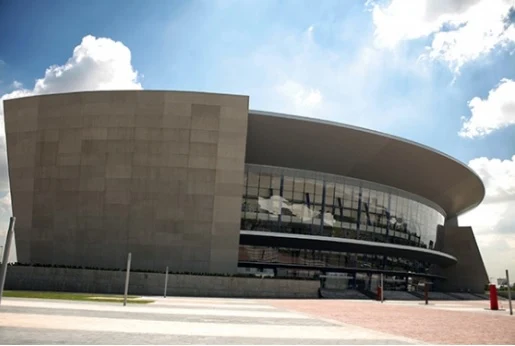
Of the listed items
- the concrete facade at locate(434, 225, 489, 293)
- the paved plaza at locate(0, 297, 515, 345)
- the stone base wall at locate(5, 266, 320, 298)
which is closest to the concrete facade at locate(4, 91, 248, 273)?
the stone base wall at locate(5, 266, 320, 298)

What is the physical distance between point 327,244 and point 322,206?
3945 mm

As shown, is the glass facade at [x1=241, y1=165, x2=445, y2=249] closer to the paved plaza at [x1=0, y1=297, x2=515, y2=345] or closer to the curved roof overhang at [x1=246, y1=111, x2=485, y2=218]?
the curved roof overhang at [x1=246, y1=111, x2=485, y2=218]

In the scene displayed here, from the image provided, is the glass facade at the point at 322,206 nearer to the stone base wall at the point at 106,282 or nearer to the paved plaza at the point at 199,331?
the stone base wall at the point at 106,282

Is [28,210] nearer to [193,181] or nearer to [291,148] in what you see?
[193,181]

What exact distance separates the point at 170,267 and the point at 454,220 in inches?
1973

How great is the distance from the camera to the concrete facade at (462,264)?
61.2m

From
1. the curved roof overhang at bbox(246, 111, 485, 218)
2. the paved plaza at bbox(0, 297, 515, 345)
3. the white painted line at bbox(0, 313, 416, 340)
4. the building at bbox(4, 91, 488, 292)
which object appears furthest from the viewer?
the curved roof overhang at bbox(246, 111, 485, 218)

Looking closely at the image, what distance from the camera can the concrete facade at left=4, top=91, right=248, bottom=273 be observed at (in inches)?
1385

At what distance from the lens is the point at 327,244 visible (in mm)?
45375

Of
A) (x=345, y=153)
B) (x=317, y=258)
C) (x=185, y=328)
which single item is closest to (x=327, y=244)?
(x=317, y=258)

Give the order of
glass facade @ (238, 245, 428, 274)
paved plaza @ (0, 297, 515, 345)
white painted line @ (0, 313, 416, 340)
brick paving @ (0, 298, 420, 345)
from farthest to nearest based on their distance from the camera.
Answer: glass facade @ (238, 245, 428, 274) → white painted line @ (0, 313, 416, 340) → paved plaza @ (0, 297, 515, 345) → brick paving @ (0, 298, 420, 345)

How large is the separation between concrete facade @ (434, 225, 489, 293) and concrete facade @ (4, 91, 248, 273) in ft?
121

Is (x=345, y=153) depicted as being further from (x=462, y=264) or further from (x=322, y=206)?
(x=462, y=264)

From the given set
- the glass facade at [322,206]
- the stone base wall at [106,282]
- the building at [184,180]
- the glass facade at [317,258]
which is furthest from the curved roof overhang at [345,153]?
the stone base wall at [106,282]
